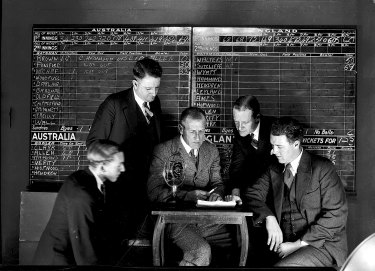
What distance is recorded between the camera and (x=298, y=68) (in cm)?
499

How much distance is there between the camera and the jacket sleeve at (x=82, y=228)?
8.02ft

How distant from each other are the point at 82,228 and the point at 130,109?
6.20 ft

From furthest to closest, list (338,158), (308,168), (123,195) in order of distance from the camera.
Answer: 1. (338,158)
2. (123,195)
3. (308,168)

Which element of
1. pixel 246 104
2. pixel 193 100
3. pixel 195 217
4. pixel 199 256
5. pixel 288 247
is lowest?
pixel 199 256

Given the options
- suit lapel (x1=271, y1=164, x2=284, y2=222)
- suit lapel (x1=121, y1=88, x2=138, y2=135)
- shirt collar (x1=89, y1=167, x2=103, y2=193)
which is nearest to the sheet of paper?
suit lapel (x1=271, y1=164, x2=284, y2=222)

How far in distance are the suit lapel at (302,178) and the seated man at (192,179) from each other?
588 millimetres

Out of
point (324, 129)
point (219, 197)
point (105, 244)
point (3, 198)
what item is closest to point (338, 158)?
point (324, 129)

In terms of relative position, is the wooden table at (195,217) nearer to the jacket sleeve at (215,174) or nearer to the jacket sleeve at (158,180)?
the jacket sleeve at (158,180)

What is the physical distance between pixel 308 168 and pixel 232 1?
7.45ft

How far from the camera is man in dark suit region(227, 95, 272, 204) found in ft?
13.9

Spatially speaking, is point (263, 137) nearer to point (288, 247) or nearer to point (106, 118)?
point (288, 247)

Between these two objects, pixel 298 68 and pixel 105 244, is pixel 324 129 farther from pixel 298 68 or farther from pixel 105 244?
pixel 105 244

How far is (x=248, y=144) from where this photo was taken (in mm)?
4422

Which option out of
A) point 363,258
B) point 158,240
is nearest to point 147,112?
point 158,240
